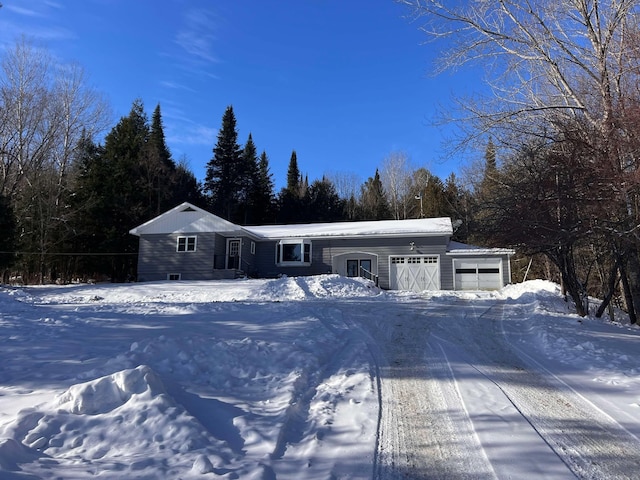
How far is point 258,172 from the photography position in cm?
4700

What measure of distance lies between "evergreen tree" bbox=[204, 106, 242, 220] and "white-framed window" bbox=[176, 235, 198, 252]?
1655 centimetres

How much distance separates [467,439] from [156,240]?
86.8ft

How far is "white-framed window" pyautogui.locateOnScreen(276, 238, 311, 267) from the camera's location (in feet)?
88.5

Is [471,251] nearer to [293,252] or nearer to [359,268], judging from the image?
[359,268]

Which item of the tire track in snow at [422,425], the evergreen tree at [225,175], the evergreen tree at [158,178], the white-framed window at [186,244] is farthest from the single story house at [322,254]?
the tire track in snow at [422,425]

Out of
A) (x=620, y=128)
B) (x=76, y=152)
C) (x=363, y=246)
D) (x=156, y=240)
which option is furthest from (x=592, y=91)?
(x=76, y=152)

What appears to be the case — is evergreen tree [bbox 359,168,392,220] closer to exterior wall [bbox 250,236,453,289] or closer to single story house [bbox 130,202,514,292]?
single story house [bbox 130,202,514,292]

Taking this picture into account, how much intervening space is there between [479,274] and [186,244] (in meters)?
17.3

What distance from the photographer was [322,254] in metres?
26.8

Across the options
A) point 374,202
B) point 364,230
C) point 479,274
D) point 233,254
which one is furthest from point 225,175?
point 479,274

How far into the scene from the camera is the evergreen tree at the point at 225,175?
43.5 metres

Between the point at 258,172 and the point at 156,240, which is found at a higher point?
the point at 258,172

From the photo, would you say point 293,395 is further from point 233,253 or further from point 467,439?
point 233,253

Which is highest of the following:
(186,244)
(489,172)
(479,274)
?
(489,172)
